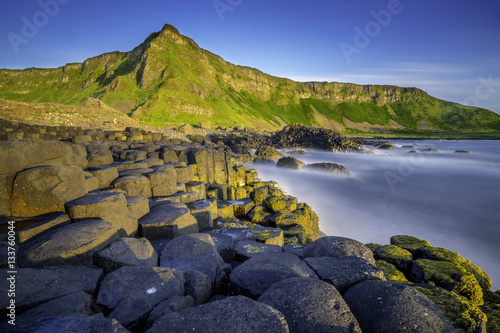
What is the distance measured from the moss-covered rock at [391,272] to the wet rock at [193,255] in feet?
11.2

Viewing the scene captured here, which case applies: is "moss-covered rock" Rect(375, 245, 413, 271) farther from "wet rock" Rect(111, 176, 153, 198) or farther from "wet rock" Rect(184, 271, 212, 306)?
"wet rock" Rect(111, 176, 153, 198)

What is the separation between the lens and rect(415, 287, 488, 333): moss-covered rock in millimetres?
2660

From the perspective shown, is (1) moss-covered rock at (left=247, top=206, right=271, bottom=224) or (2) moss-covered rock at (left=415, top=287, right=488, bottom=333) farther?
(1) moss-covered rock at (left=247, top=206, right=271, bottom=224)

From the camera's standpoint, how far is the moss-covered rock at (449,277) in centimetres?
405

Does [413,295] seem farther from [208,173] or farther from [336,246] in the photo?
[208,173]

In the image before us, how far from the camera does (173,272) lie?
118 inches

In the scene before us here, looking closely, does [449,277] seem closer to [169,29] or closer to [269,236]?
[269,236]

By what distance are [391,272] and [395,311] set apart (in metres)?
3.09

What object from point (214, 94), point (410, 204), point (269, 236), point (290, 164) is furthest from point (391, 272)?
point (214, 94)

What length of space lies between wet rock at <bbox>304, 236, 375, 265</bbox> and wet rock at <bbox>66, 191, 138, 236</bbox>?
11.4ft

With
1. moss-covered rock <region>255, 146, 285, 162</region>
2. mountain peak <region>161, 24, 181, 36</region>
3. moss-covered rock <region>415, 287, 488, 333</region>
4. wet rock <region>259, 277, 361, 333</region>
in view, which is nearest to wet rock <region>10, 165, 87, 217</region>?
wet rock <region>259, 277, 361, 333</region>

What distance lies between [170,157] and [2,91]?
138 m

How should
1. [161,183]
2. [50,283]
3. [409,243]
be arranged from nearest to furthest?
1. [50,283]
2. [409,243]
3. [161,183]

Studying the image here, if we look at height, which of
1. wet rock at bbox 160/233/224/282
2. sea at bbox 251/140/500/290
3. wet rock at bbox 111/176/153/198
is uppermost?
wet rock at bbox 111/176/153/198
